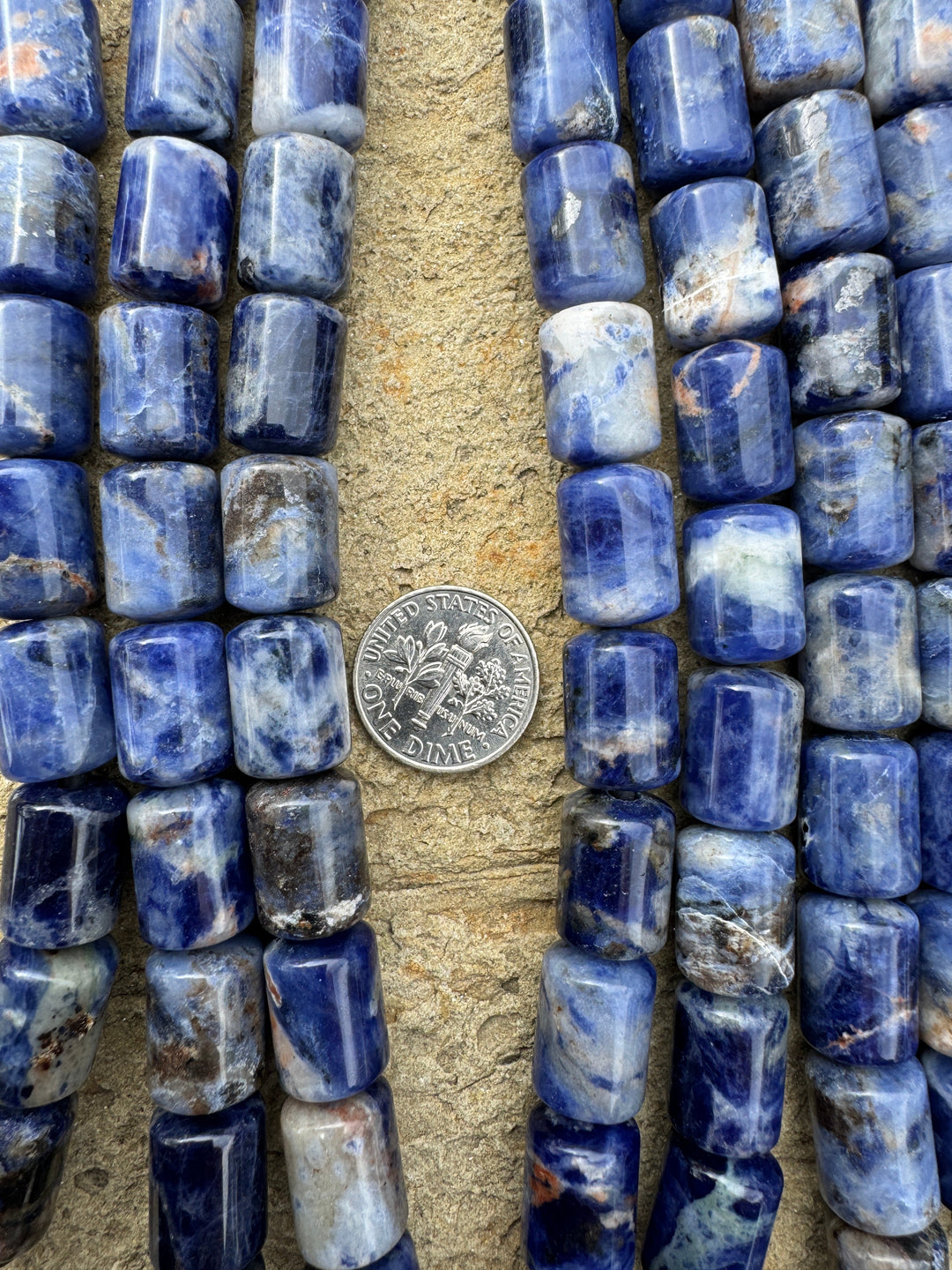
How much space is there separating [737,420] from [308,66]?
0.68 metres

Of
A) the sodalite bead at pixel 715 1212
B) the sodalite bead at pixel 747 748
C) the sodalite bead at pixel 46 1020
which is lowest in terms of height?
the sodalite bead at pixel 715 1212

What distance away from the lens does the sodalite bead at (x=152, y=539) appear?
95 cm

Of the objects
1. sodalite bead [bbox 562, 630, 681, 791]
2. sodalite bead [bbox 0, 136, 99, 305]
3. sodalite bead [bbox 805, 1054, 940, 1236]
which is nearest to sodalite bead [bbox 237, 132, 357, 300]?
sodalite bead [bbox 0, 136, 99, 305]

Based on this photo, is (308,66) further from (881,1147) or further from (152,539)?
(881,1147)

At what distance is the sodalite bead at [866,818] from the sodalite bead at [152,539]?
0.82 metres

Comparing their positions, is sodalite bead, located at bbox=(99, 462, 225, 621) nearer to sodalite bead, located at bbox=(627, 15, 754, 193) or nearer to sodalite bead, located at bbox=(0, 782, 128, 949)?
sodalite bead, located at bbox=(0, 782, 128, 949)

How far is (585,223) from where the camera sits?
994 mm

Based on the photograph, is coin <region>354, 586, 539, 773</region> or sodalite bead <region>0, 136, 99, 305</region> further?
coin <region>354, 586, 539, 773</region>

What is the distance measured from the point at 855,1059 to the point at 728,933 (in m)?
0.22

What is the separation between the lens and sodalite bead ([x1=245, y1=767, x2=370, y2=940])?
3.14ft

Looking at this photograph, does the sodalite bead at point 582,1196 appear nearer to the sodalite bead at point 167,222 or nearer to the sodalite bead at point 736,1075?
the sodalite bead at point 736,1075

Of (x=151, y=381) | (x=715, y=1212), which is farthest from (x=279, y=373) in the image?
(x=715, y=1212)

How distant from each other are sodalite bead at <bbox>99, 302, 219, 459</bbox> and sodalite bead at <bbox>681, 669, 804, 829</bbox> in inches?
28.3

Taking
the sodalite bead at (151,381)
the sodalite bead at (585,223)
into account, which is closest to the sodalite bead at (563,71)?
the sodalite bead at (585,223)
